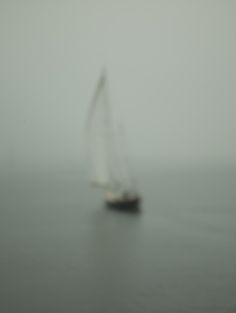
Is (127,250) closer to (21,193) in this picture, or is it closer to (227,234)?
(227,234)

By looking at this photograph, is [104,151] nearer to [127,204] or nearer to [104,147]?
[104,147]

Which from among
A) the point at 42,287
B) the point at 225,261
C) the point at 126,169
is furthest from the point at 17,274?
the point at 126,169

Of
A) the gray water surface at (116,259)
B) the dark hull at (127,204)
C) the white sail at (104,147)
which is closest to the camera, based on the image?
the gray water surface at (116,259)

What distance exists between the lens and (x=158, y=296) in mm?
15242

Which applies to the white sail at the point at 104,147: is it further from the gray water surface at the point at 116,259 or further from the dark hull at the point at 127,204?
the gray water surface at the point at 116,259

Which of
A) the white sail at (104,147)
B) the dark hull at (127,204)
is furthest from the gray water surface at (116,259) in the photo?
the white sail at (104,147)

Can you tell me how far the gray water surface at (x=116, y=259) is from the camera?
583 inches

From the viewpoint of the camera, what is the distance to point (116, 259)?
20.2 metres

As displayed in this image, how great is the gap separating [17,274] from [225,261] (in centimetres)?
902

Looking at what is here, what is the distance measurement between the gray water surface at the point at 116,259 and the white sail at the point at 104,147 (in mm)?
2433

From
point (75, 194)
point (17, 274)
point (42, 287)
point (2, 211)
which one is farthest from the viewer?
point (75, 194)

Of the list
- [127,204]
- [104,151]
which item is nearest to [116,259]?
[127,204]

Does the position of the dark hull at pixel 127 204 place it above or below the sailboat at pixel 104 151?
below

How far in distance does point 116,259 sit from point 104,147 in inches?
670
